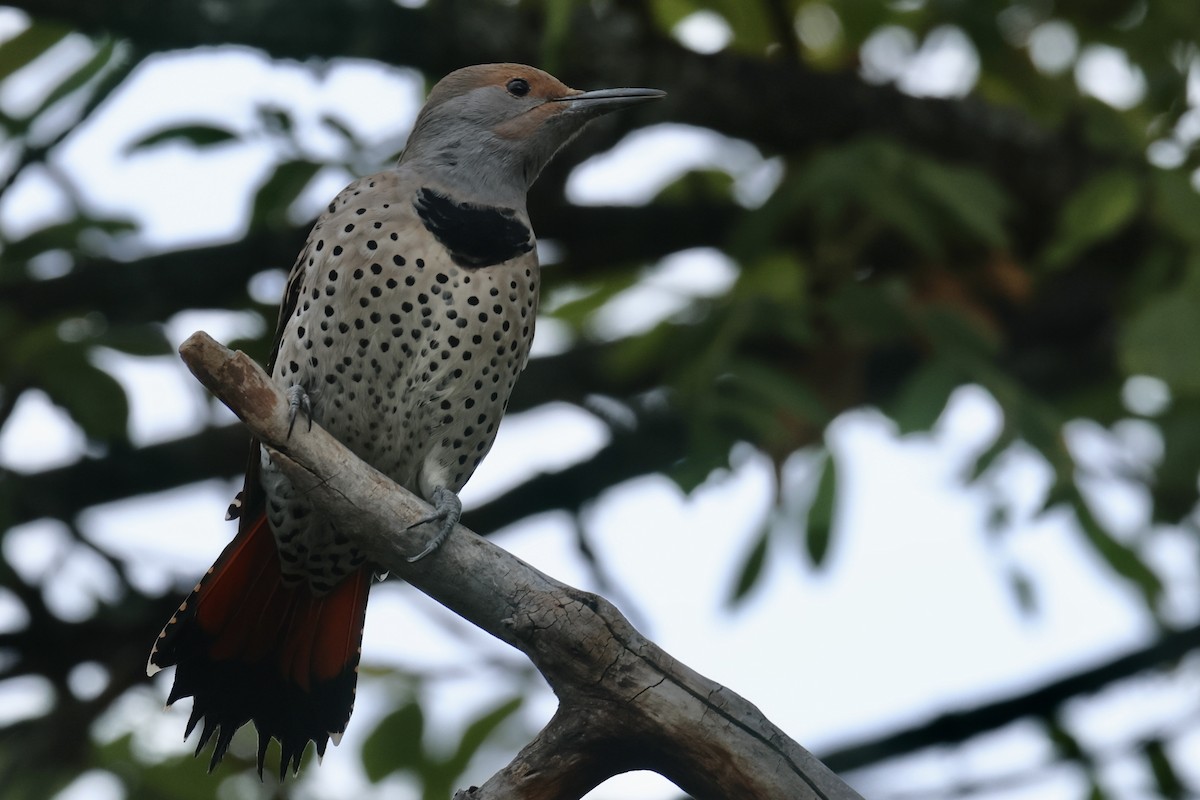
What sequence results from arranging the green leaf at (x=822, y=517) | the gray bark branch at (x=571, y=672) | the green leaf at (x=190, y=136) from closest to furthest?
1. the gray bark branch at (x=571, y=672)
2. the green leaf at (x=190, y=136)
3. the green leaf at (x=822, y=517)

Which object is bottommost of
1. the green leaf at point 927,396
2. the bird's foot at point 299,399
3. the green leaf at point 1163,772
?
the green leaf at point 1163,772

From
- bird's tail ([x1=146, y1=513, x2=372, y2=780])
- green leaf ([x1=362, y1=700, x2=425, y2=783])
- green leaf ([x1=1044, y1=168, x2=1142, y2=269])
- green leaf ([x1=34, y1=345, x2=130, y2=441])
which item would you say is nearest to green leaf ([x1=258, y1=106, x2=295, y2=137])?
green leaf ([x1=34, y1=345, x2=130, y2=441])

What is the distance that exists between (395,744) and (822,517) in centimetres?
144

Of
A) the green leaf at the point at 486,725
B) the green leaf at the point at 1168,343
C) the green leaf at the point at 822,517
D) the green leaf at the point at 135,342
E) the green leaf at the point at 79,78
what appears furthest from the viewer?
the green leaf at the point at 486,725

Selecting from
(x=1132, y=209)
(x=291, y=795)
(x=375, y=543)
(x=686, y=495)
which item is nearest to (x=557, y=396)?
(x=686, y=495)

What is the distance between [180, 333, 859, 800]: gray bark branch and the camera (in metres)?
2.73

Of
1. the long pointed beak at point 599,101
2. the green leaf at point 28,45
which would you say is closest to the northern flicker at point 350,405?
the long pointed beak at point 599,101

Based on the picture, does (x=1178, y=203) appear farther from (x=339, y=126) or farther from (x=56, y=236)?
(x=56, y=236)

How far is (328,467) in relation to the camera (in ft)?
9.26

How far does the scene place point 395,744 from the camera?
454 cm

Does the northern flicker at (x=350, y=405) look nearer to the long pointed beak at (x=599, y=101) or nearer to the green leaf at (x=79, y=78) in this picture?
the long pointed beak at (x=599, y=101)

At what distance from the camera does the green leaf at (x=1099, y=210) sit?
14.2ft

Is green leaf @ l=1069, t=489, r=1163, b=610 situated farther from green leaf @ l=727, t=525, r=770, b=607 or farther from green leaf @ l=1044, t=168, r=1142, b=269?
green leaf @ l=727, t=525, r=770, b=607

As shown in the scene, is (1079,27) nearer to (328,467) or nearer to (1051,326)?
(1051,326)
